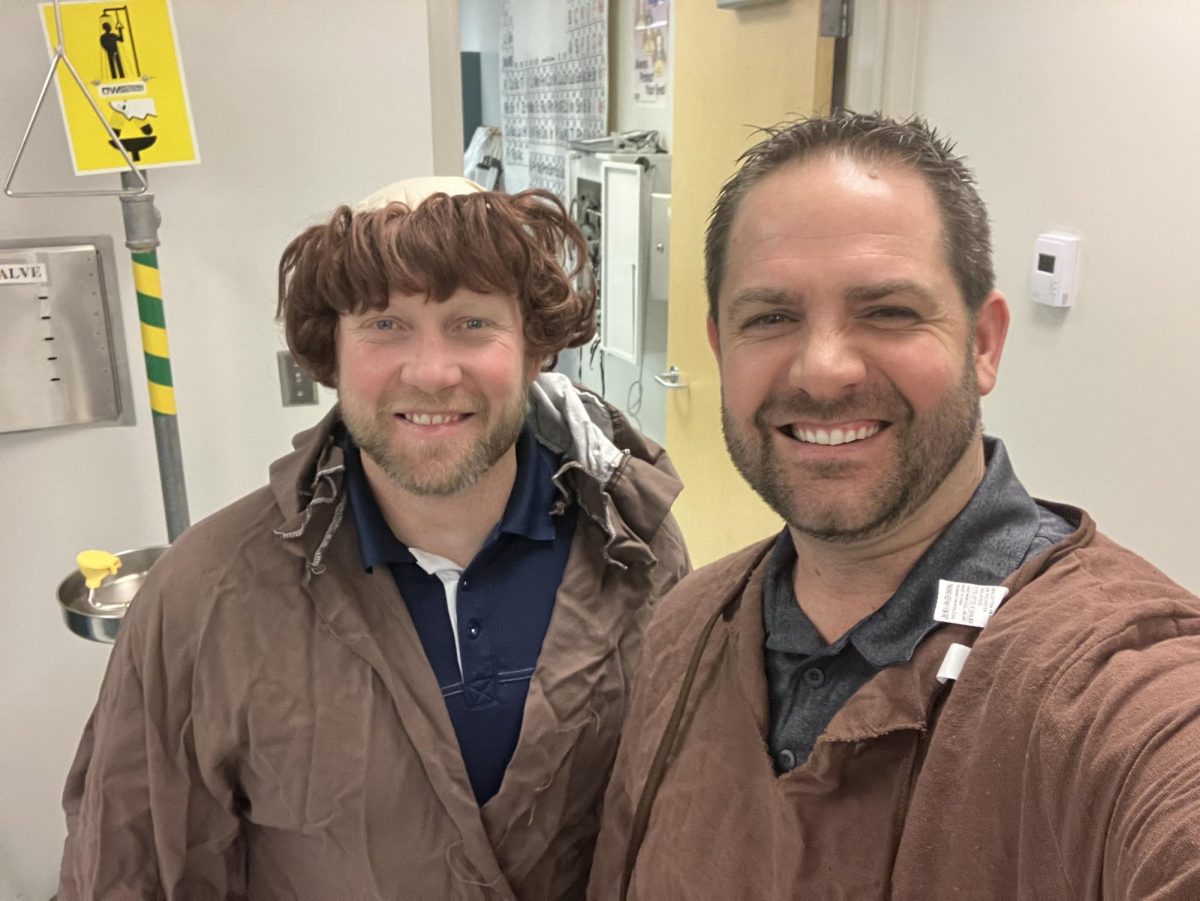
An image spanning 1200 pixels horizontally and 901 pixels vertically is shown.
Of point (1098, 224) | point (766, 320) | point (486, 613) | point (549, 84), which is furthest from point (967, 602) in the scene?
point (549, 84)

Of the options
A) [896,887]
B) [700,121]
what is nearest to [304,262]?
[896,887]

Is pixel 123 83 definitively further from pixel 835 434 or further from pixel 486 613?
pixel 835 434

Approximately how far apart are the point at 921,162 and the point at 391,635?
73cm

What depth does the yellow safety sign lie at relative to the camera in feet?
4.65

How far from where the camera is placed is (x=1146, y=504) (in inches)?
60.3

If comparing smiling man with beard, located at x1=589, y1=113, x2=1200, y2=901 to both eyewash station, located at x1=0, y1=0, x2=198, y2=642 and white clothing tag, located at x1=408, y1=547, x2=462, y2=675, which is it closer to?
white clothing tag, located at x1=408, y1=547, x2=462, y2=675

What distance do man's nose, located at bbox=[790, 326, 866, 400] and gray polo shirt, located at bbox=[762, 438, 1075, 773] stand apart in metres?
0.15

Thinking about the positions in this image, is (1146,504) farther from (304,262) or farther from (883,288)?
(304,262)

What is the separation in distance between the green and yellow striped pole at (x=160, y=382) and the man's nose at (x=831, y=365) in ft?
3.56

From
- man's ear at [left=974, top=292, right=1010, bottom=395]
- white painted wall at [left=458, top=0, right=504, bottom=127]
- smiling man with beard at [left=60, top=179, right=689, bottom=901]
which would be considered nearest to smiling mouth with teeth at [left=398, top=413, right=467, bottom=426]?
smiling man with beard at [left=60, top=179, right=689, bottom=901]

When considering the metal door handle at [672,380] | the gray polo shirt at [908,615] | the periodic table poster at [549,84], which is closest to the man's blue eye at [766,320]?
the gray polo shirt at [908,615]

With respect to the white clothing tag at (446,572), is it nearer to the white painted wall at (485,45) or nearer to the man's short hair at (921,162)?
the man's short hair at (921,162)

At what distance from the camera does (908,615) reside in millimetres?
771

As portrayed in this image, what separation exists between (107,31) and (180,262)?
1.19 ft
